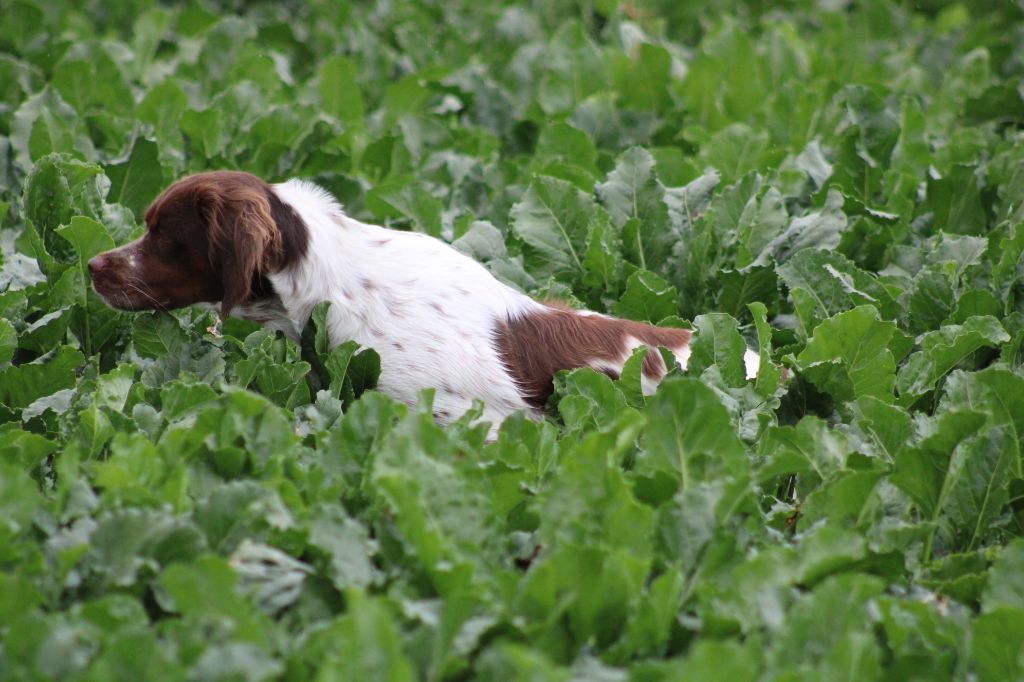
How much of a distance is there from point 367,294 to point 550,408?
0.72 metres

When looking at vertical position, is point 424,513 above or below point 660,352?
above

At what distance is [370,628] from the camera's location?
2.47 meters

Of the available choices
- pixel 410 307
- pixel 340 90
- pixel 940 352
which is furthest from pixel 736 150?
pixel 410 307

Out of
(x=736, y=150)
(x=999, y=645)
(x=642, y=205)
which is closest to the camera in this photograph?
(x=999, y=645)

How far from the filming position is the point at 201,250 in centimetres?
445

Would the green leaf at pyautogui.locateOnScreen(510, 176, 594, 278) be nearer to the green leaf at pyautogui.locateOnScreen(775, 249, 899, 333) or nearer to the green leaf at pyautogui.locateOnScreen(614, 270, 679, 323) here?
the green leaf at pyautogui.locateOnScreen(614, 270, 679, 323)

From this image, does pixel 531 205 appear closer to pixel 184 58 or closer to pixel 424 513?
pixel 424 513

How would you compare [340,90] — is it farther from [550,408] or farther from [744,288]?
[550,408]

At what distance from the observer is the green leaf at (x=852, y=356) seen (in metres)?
4.28

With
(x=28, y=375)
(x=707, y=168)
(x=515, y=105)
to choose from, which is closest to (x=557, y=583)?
(x=28, y=375)

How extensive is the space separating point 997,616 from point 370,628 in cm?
132

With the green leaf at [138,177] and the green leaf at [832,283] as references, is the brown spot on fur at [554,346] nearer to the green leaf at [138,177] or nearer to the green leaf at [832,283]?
the green leaf at [832,283]

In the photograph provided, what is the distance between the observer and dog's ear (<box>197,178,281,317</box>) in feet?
14.1

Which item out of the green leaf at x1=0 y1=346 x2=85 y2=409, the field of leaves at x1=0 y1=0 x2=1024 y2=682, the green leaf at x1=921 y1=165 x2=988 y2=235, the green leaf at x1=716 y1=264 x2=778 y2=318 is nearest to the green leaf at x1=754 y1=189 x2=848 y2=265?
the field of leaves at x1=0 y1=0 x2=1024 y2=682
